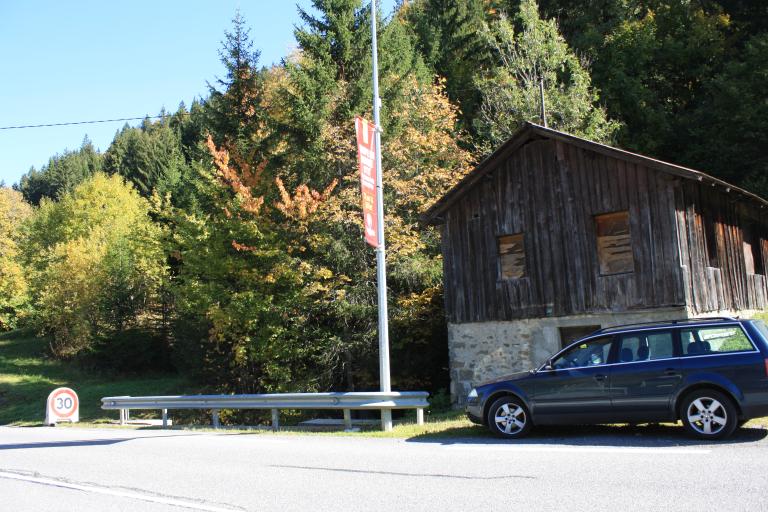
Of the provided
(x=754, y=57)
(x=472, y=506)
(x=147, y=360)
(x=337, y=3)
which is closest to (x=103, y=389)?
(x=147, y=360)

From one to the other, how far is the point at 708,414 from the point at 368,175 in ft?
25.1

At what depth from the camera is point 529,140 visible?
60.4ft

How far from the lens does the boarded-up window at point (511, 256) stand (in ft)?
60.4

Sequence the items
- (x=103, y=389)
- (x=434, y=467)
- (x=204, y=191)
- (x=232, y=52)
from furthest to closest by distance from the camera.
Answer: (x=103, y=389) → (x=232, y=52) → (x=204, y=191) → (x=434, y=467)

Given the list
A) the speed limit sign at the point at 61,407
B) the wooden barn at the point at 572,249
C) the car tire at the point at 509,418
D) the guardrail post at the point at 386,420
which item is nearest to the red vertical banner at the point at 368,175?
the guardrail post at the point at 386,420

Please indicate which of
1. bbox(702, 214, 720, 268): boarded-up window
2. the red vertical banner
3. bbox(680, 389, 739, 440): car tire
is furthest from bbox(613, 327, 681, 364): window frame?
bbox(702, 214, 720, 268): boarded-up window

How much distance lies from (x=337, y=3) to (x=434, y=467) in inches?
861

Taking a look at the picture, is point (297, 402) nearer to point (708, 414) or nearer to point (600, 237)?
point (708, 414)

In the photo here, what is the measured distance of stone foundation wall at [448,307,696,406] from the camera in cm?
1736

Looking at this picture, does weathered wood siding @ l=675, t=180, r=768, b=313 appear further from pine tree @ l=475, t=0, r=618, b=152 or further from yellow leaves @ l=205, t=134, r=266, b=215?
yellow leaves @ l=205, t=134, r=266, b=215

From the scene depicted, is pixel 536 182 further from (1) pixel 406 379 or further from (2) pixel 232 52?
(2) pixel 232 52

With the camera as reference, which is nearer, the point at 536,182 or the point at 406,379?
the point at 536,182

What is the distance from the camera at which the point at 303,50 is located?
26.8 m

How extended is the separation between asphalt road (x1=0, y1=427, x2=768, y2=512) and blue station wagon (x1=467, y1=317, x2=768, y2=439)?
370mm
